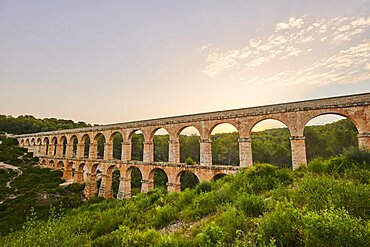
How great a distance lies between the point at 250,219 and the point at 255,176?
13.8 feet

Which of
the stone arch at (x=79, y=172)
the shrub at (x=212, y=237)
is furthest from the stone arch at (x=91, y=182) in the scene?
the shrub at (x=212, y=237)

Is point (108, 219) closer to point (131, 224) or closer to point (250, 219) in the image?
point (131, 224)

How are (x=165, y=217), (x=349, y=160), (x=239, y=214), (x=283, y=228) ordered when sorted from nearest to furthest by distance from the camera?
(x=283, y=228) → (x=239, y=214) → (x=165, y=217) → (x=349, y=160)

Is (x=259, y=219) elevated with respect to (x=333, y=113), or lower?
lower

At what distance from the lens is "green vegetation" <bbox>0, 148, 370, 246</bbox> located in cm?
287

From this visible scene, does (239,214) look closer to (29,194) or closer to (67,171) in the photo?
(29,194)

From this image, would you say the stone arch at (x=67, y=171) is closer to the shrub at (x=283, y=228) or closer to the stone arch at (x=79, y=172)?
the stone arch at (x=79, y=172)

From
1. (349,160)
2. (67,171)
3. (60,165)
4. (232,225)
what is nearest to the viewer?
(232,225)

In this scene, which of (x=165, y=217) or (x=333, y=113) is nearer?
(x=165, y=217)

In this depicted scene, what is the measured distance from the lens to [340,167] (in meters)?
7.83

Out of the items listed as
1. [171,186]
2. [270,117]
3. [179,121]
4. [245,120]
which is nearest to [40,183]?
[171,186]

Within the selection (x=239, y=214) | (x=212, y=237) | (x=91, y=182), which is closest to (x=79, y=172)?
(x=91, y=182)

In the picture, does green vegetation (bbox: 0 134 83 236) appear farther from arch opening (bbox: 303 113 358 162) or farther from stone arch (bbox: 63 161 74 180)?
arch opening (bbox: 303 113 358 162)

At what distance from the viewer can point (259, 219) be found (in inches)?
179
